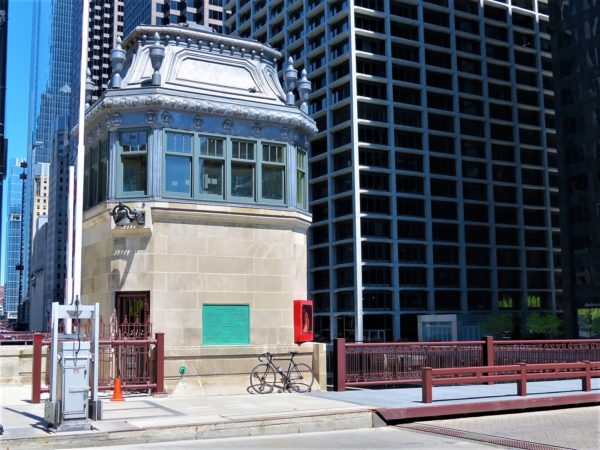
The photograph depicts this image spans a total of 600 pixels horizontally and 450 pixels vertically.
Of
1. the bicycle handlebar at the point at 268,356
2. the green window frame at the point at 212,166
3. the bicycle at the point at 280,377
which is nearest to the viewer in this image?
the bicycle at the point at 280,377

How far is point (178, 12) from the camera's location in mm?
126750

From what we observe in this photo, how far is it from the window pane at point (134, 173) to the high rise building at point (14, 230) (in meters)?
35.8

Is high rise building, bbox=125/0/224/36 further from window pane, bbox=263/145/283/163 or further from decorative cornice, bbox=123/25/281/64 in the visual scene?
window pane, bbox=263/145/283/163

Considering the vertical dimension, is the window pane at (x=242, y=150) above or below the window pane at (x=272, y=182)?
above

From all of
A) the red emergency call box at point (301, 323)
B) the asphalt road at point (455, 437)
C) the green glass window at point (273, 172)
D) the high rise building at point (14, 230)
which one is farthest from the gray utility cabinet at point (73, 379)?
the high rise building at point (14, 230)

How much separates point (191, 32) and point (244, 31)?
91461 millimetres

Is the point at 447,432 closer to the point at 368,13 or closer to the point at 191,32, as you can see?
the point at 191,32

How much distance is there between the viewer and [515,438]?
13.2m

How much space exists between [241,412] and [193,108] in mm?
9163

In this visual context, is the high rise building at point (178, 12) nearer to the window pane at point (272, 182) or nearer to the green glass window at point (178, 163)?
the window pane at point (272, 182)

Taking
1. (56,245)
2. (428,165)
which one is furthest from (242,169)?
(56,245)

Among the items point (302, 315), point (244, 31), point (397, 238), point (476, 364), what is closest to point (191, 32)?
point (302, 315)

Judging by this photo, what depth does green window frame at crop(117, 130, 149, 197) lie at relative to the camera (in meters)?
19.9

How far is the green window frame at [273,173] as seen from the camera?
2127cm
